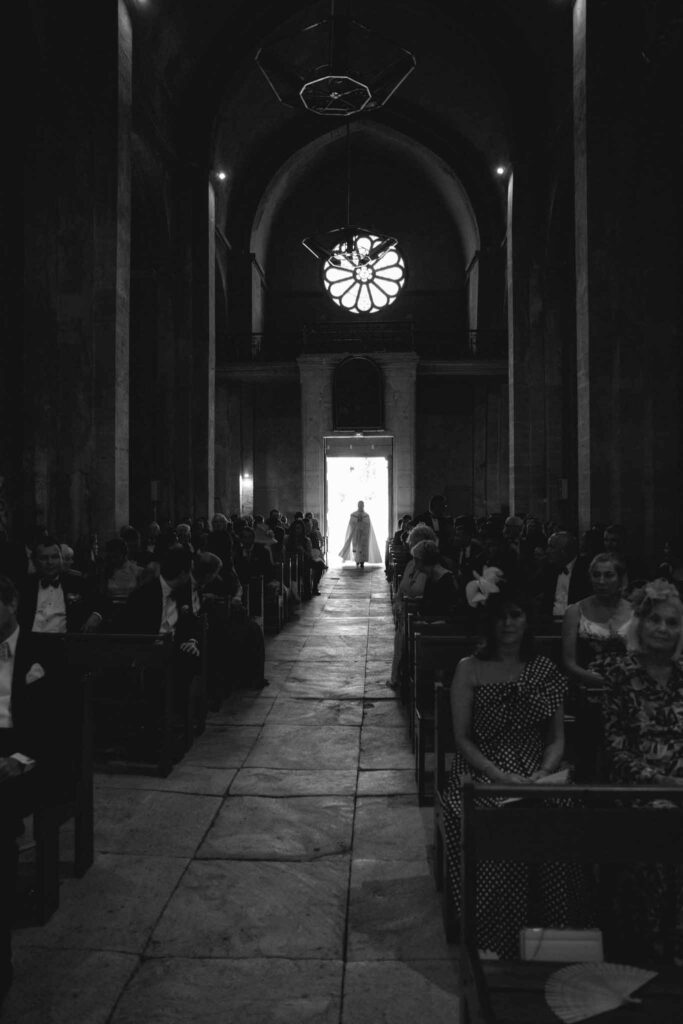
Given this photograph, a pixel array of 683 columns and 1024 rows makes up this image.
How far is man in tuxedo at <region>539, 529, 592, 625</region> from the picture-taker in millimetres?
6320

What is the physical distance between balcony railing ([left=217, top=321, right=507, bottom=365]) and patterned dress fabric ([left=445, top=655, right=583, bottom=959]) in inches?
789

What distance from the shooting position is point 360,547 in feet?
69.7

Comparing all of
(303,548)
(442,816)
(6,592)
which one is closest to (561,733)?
(442,816)

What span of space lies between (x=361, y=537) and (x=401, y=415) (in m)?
3.93

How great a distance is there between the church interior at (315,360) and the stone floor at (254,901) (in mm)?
17

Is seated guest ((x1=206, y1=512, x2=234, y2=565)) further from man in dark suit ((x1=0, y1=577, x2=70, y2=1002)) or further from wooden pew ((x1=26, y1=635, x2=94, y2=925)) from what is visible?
man in dark suit ((x1=0, y1=577, x2=70, y2=1002))

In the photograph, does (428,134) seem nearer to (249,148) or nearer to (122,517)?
(249,148)

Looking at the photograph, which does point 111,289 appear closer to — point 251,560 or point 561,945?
point 251,560

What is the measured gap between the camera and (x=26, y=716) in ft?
10.3

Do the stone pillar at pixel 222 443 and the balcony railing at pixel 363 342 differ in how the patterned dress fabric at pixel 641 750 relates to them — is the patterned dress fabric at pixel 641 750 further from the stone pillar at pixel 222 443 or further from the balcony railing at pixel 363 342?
the stone pillar at pixel 222 443

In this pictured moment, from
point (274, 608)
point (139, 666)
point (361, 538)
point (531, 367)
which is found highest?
point (531, 367)

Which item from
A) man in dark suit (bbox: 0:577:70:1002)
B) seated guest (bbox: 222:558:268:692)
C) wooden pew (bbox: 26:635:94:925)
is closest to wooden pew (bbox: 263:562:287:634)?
seated guest (bbox: 222:558:268:692)

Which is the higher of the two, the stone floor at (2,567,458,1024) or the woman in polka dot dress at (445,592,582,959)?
the woman in polka dot dress at (445,592,582,959)

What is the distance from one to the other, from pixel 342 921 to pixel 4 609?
6.11ft
